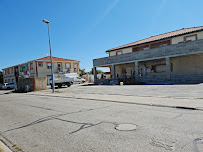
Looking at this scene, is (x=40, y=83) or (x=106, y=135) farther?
(x=40, y=83)

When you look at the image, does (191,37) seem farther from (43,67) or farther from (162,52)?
(43,67)

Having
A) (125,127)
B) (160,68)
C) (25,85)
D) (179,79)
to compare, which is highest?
(160,68)

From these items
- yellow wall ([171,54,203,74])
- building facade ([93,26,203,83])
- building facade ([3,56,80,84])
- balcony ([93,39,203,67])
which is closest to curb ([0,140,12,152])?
building facade ([93,26,203,83])

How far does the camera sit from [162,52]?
21.3m

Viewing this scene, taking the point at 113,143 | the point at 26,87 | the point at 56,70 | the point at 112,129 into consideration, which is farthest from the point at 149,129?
the point at 56,70

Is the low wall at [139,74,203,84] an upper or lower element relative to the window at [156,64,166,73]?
lower

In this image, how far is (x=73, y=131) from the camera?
15.2ft

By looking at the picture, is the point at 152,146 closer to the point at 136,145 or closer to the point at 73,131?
the point at 136,145

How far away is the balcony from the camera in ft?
60.7

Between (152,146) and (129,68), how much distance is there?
26.2 m

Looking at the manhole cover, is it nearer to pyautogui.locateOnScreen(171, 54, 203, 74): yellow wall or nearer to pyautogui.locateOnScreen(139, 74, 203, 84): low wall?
pyautogui.locateOnScreen(139, 74, 203, 84): low wall

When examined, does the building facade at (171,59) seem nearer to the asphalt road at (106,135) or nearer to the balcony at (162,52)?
the balcony at (162,52)

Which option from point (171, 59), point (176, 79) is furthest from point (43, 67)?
point (176, 79)

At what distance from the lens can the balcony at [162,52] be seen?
18514 millimetres
